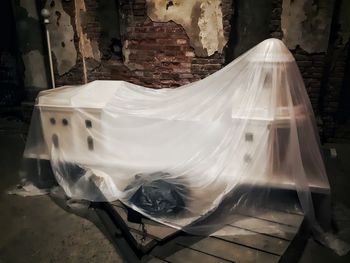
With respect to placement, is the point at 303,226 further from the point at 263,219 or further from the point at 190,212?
the point at 190,212

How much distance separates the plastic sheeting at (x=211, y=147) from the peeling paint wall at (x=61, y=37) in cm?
191

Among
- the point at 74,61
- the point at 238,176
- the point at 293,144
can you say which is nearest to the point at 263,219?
the point at 238,176

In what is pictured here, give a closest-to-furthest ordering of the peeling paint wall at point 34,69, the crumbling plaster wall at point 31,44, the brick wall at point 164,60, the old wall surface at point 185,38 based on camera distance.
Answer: the old wall surface at point 185,38
the brick wall at point 164,60
the crumbling plaster wall at point 31,44
the peeling paint wall at point 34,69

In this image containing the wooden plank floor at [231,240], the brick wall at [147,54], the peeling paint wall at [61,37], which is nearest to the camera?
the wooden plank floor at [231,240]

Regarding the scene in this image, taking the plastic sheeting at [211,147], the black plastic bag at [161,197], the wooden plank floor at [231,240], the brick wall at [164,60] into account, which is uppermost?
the brick wall at [164,60]

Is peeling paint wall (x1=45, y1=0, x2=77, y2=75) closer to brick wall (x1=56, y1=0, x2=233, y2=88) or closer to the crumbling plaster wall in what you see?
brick wall (x1=56, y1=0, x2=233, y2=88)

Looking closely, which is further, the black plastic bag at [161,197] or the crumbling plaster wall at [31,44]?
the crumbling plaster wall at [31,44]

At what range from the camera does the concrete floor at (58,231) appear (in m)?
2.42

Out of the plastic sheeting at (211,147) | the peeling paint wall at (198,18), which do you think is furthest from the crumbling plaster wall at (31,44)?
the plastic sheeting at (211,147)

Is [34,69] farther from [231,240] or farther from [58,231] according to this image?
[231,240]

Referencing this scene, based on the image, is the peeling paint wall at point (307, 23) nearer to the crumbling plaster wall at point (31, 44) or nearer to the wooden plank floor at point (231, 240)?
the wooden plank floor at point (231, 240)

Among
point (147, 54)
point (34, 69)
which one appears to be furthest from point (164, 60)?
point (34, 69)

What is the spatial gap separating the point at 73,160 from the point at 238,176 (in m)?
1.64

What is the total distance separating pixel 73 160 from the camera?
3098 millimetres
